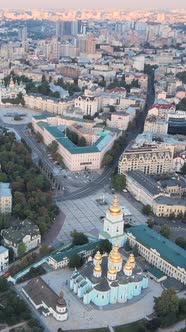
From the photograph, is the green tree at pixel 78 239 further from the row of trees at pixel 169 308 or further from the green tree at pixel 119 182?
the green tree at pixel 119 182

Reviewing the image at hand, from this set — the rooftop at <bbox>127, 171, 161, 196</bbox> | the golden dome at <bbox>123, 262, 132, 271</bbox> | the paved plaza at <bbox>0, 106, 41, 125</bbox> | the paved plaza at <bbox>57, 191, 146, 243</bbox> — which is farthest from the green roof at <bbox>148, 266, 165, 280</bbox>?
the paved plaza at <bbox>0, 106, 41, 125</bbox>

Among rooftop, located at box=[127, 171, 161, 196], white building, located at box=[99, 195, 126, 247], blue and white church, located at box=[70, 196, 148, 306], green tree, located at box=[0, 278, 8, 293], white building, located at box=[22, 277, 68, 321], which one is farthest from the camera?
rooftop, located at box=[127, 171, 161, 196]

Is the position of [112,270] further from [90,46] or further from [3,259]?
[90,46]

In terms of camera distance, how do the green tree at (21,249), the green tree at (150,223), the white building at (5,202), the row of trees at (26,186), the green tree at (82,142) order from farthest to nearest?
the green tree at (82,142) → the white building at (5,202) → the green tree at (150,223) → the row of trees at (26,186) → the green tree at (21,249)

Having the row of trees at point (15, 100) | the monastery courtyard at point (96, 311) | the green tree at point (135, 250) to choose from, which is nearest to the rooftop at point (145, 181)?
the green tree at point (135, 250)

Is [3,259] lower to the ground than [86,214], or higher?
higher

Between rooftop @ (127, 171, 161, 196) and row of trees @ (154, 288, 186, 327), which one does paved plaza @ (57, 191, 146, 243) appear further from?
row of trees @ (154, 288, 186, 327)

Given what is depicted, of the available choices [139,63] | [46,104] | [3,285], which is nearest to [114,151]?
[46,104]
